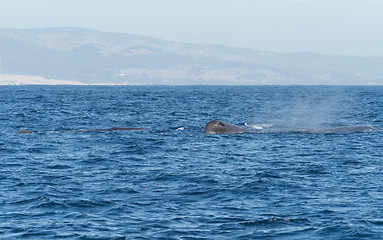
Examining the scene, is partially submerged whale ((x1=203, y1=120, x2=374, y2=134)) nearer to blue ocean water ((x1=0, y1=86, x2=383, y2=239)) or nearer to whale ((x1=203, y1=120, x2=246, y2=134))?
whale ((x1=203, y1=120, x2=246, y2=134))

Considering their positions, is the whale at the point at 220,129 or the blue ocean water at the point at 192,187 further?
the whale at the point at 220,129

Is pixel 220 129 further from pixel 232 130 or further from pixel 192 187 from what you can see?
pixel 192 187

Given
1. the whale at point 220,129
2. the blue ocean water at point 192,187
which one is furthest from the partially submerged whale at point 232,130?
the blue ocean water at point 192,187

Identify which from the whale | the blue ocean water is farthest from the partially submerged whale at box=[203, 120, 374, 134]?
the blue ocean water

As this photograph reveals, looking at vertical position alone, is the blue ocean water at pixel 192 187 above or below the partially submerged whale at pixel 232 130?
below

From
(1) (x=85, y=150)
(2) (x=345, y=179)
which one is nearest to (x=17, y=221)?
(2) (x=345, y=179)

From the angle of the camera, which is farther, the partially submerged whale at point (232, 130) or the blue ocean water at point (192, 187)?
the partially submerged whale at point (232, 130)

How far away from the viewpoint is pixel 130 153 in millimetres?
30078

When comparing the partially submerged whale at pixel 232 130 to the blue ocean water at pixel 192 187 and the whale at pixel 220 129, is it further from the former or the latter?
the blue ocean water at pixel 192 187

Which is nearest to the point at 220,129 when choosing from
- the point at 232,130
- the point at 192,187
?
the point at 232,130

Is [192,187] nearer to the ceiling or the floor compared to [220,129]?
nearer to the floor

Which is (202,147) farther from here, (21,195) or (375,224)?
(375,224)

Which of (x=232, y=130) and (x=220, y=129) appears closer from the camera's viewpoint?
(x=220, y=129)

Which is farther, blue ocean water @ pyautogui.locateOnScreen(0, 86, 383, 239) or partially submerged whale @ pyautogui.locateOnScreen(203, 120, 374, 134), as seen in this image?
partially submerged whale @ pyautogui.locateOnScreen(203, 120, 374, 134)
